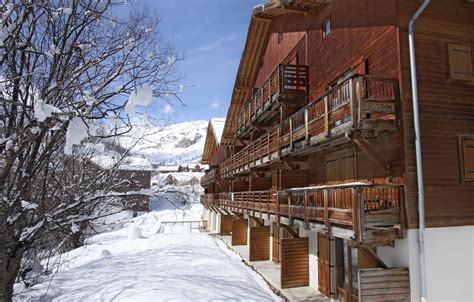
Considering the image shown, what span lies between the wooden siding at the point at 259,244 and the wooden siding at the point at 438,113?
11.3 metres

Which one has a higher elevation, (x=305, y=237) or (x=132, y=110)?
(x=132, y=110)

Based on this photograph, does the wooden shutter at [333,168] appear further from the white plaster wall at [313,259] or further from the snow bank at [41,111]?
the snow bank at [41,111]

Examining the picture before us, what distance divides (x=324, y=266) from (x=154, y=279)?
630 cm

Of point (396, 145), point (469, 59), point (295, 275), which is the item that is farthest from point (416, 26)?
point (295, 275)

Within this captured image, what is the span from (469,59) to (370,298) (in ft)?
24.0

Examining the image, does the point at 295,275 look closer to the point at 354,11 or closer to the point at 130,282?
the point at 130,282

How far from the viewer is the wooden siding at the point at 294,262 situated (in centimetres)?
1308

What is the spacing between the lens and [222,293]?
11.1m

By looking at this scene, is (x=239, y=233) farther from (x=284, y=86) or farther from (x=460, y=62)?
(x=460, y=62)

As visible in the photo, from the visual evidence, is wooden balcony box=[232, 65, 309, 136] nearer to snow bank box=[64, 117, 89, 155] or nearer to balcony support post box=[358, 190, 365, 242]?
balcony support post box=[358, 190, 365, 242]

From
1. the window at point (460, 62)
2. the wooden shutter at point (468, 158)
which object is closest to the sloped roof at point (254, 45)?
the window at point (460, 62)

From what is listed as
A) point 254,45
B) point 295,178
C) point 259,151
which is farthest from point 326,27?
point 254,45

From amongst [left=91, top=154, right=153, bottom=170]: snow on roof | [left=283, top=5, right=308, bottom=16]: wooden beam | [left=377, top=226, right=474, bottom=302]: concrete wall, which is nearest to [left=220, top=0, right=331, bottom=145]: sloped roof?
[left=283, top=5, right=308, bottom=16]: wooden beam

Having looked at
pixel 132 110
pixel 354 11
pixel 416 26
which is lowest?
pixel 132 110
